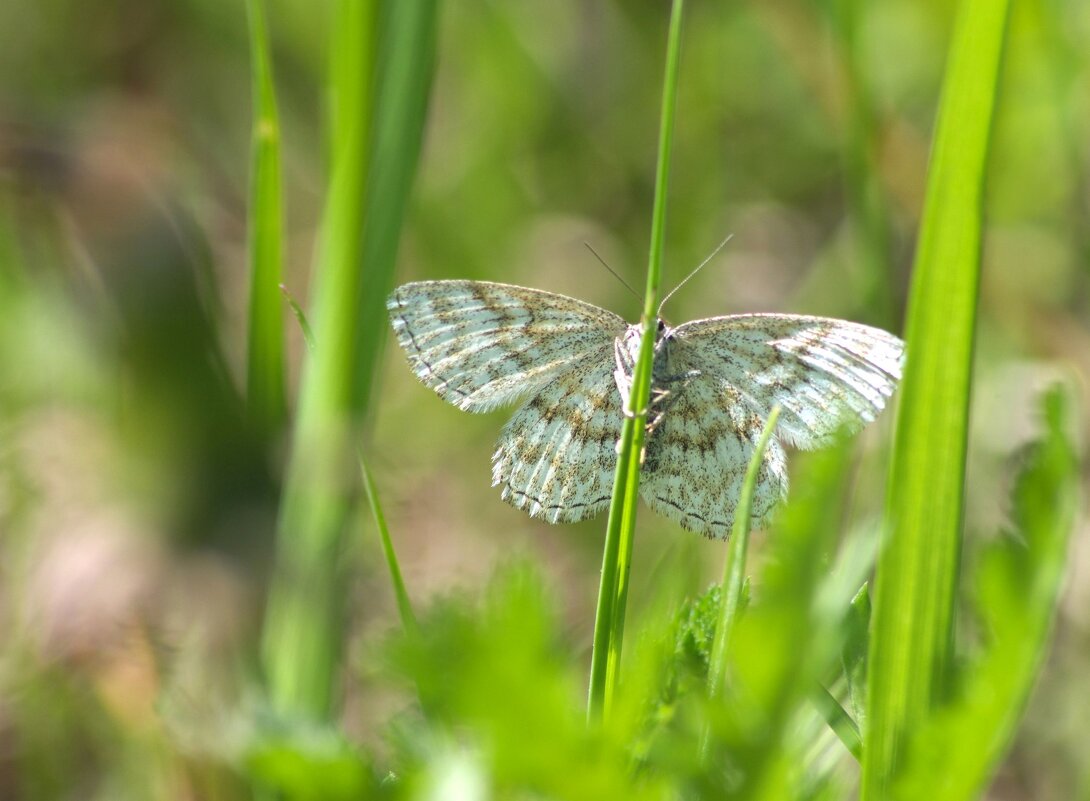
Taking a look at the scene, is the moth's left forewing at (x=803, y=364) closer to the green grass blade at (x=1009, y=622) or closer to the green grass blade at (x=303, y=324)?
the green grass blade at (x=303, y=324)

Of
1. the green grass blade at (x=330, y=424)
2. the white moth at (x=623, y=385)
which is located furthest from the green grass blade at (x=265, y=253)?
the white moth at (x=623, y=385)

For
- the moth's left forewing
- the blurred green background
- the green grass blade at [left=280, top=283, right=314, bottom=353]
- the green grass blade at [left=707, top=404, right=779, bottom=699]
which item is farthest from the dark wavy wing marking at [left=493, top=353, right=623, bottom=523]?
the green grass blade at [left=707, top=404, right=779, bottom=699]

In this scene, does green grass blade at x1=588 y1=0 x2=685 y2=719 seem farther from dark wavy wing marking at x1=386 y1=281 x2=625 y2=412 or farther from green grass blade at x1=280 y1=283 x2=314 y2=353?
dark wavy wing marking at x1=386 y1=281 x2=625 y2=412

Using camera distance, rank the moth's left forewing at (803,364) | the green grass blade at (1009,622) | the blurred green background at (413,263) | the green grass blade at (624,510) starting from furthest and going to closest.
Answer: the blurred green background at (413,263)
the moth's left forewing at (803,364)
the green grass blade at (624,510)
the green grass blade at (1009,622)

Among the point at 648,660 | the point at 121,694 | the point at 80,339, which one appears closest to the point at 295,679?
the point at 648,660

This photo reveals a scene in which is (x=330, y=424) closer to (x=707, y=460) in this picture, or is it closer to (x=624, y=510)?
(x=624, y=510)

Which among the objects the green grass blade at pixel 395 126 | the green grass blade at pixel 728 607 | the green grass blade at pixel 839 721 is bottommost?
the green grass blade at pixel 839 721
